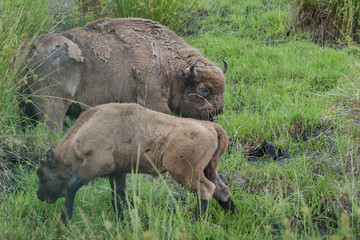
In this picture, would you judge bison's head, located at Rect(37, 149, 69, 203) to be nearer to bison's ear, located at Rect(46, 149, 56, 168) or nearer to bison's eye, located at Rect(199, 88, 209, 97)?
bison's ear, located at Rect(46, 149, 56, 168)

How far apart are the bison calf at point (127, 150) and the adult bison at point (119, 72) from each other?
1.37 meters

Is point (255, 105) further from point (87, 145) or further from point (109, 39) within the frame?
point (87, 145)

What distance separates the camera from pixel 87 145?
3791 millimetres

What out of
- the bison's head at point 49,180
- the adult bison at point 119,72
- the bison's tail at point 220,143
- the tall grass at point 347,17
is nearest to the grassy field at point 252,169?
the bison's head at point 49,180

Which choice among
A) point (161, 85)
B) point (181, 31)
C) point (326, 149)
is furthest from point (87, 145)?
point (181, 31)

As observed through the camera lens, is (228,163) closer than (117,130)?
No

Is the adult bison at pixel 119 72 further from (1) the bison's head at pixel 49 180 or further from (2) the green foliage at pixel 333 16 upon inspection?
(2) the green foliage at pixel 333 16

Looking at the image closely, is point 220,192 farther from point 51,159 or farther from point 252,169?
point 51,159

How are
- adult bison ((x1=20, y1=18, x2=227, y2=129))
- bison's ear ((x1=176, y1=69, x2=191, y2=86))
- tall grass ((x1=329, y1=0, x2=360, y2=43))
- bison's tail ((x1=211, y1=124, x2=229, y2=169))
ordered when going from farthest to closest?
tall grass ((x1=329, y1=0, x2=360, y2=43))
bison's ear ((x1=176, y1=69, x2=191, y2=86))
adult bison ((x1=20, y1=18, x2=227, y2=129))
bison's tail ((x1=211, y1=124, x2=229, y2=169))

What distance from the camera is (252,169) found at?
502cm

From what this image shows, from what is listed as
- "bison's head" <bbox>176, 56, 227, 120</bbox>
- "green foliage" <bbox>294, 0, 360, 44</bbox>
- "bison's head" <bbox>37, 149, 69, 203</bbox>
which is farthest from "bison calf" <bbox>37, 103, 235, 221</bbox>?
"green foliage" <bbox>294, 0, 360, 44</bbox>

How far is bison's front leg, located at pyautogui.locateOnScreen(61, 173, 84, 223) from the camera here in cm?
378

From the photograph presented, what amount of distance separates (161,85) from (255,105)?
135 cm

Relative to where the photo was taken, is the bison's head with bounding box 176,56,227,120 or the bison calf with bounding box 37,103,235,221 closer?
the bison calf with bounding box 37,103,235,221
